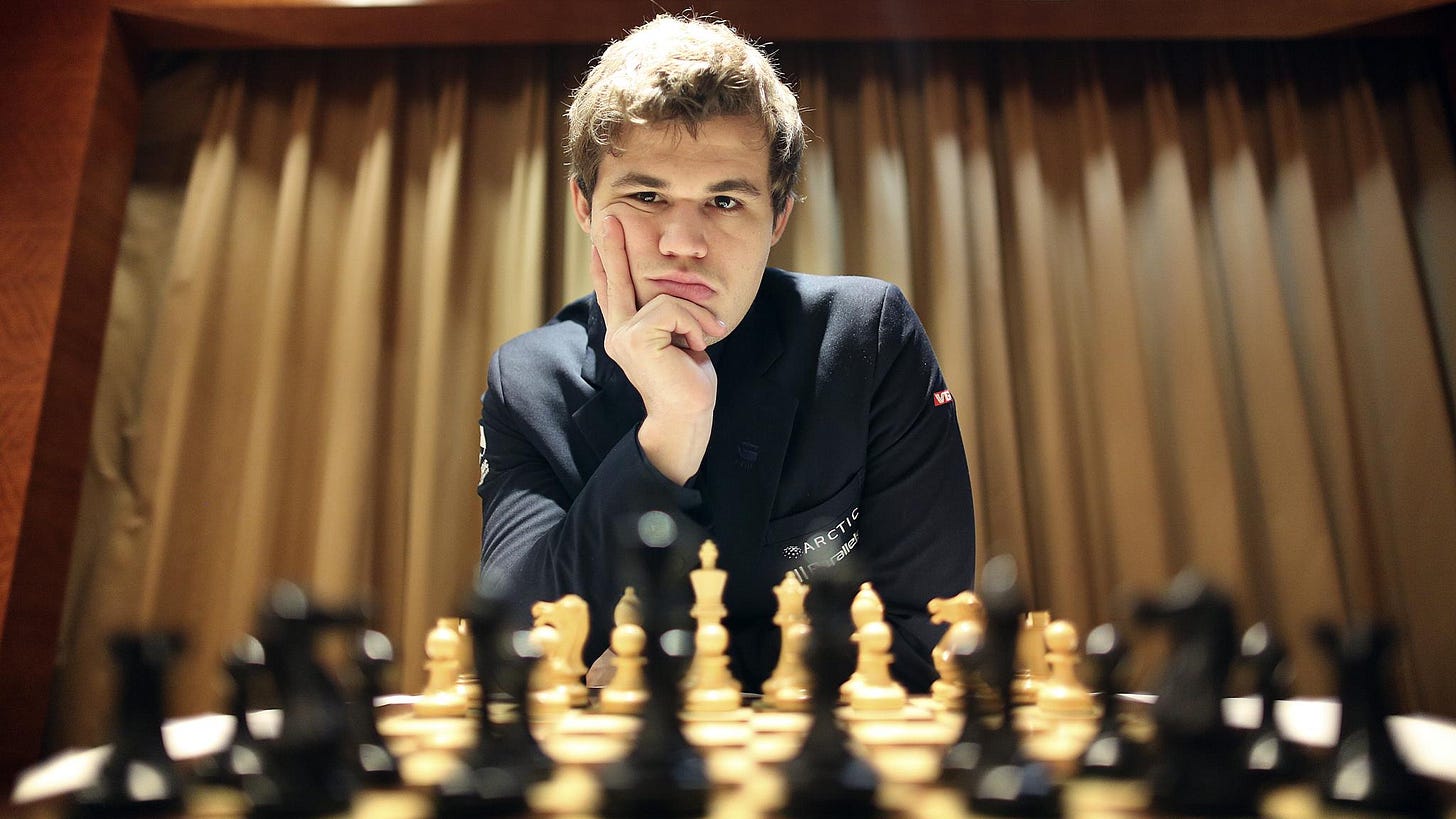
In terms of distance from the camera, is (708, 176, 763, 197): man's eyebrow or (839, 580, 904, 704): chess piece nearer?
(839, 580, 904, 704): chess piece

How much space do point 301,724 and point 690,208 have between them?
1011 millimetres

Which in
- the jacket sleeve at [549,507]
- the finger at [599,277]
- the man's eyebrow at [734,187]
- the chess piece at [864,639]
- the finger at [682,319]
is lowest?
the chess piece at [864,639]

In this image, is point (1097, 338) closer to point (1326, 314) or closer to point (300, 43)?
point (1326, 314)

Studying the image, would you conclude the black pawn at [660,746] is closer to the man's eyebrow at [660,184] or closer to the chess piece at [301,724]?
the chess piece at [301,724]

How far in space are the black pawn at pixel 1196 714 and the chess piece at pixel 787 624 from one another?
0.43 m

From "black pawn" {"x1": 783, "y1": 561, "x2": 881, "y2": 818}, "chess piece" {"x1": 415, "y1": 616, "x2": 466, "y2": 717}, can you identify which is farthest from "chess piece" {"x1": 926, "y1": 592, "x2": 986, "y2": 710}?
"chess piece" {"x1": 415, "y1": 616, "x2": 466, "y2": 717}

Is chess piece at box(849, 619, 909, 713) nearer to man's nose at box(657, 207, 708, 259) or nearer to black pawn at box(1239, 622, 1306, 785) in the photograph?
black pawn at box(1239, 622, 1306, 785)

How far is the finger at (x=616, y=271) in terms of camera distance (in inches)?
54.0

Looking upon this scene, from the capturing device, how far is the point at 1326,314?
2.93 m

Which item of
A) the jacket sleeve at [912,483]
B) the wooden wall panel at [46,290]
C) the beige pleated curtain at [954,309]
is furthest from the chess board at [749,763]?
the wooden wall panel at [46,290]

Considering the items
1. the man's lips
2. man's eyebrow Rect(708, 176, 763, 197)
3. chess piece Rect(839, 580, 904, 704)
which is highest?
man's eyebrow Rect(708, 176, 763, 197)

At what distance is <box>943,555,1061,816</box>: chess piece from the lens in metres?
0.48

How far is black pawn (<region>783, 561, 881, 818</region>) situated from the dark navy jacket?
65cm

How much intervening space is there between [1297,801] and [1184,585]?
0.50ft
